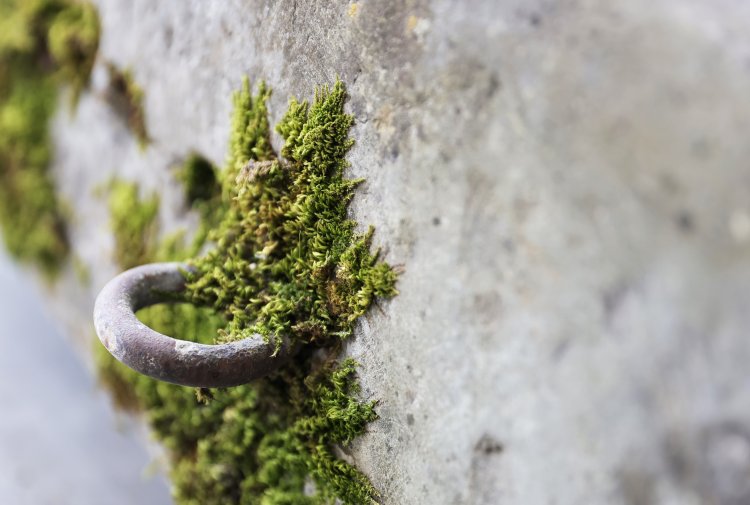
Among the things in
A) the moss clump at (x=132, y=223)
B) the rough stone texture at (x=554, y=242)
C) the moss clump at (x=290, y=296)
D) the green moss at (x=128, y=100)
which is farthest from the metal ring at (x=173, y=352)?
the green moss at (x=128, y=100)

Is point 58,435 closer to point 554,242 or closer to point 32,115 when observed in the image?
point 32,115

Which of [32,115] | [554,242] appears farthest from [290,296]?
[32,115]

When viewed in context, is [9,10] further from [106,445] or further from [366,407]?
[366,407]

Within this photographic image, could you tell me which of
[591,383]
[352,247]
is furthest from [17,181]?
[591,383]

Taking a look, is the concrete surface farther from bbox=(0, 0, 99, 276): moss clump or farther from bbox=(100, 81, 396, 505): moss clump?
bbox=(100, 81, 396, 505): moss clump

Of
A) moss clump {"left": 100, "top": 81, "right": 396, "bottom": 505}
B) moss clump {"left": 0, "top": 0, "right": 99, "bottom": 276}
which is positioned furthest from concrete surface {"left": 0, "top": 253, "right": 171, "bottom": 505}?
moss clump {"left": 100, "top": 81, "right": 396, "bottom": 505}

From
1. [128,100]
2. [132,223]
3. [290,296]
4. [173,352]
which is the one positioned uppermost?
[128,100]

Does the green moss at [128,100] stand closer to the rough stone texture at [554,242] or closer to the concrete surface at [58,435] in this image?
the rough stone texture at [554,242]
